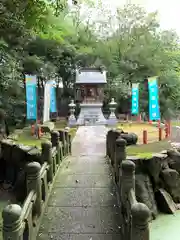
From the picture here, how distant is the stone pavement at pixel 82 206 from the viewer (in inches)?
183

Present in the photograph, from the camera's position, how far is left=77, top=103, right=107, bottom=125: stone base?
20.4 m

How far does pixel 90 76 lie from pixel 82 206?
54.9 feet

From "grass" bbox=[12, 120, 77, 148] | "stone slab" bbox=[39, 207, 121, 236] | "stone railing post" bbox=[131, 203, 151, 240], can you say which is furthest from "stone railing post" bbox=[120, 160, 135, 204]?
"grass" bbox=[12, 120, 77, 148]

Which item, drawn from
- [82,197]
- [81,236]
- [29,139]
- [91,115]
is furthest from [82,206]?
[91,115]

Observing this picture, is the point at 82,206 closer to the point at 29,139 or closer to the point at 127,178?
the point at 127,178

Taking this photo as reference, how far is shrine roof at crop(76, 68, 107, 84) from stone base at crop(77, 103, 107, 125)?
188 centimetres

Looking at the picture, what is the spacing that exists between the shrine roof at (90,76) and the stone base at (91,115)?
1885 millimetres

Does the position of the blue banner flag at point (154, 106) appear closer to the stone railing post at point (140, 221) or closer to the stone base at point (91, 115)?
the stone base at point (91, 115)

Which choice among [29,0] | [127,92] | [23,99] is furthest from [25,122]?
[29,0]

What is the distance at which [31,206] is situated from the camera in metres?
4.31

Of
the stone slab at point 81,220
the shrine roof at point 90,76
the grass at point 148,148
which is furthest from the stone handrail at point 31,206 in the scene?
the shrine roof at point 90,76

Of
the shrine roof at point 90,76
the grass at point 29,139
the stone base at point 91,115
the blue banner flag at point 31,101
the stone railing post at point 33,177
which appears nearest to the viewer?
the stone railing post at point 33,177

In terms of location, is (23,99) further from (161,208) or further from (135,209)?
(135,209)

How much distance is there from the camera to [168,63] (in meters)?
25.8
